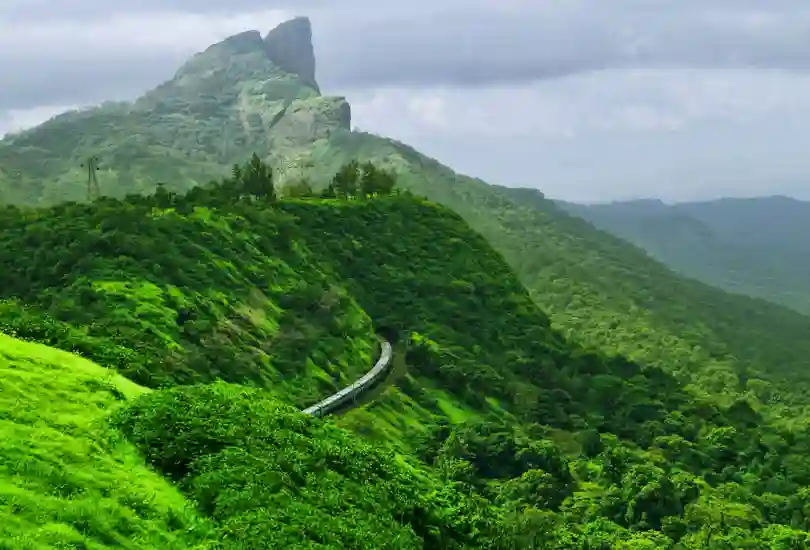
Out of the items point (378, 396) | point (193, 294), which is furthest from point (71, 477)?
point (378, 396)

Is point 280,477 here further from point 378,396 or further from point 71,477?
point 378,396

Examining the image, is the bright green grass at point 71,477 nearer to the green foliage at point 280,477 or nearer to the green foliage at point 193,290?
the green foliage at point 280,477

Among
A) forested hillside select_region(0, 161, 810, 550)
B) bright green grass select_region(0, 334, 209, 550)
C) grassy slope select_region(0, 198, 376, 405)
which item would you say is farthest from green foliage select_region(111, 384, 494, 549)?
grassy slope select_region(0, 198, 376, 405)

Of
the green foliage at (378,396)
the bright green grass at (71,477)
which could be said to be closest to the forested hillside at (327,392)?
the bright green grass at (71,477)

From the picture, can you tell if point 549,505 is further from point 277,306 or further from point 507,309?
point 507,309

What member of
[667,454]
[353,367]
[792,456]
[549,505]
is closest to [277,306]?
[353,367]

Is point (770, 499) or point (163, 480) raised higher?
point (163, 480)
